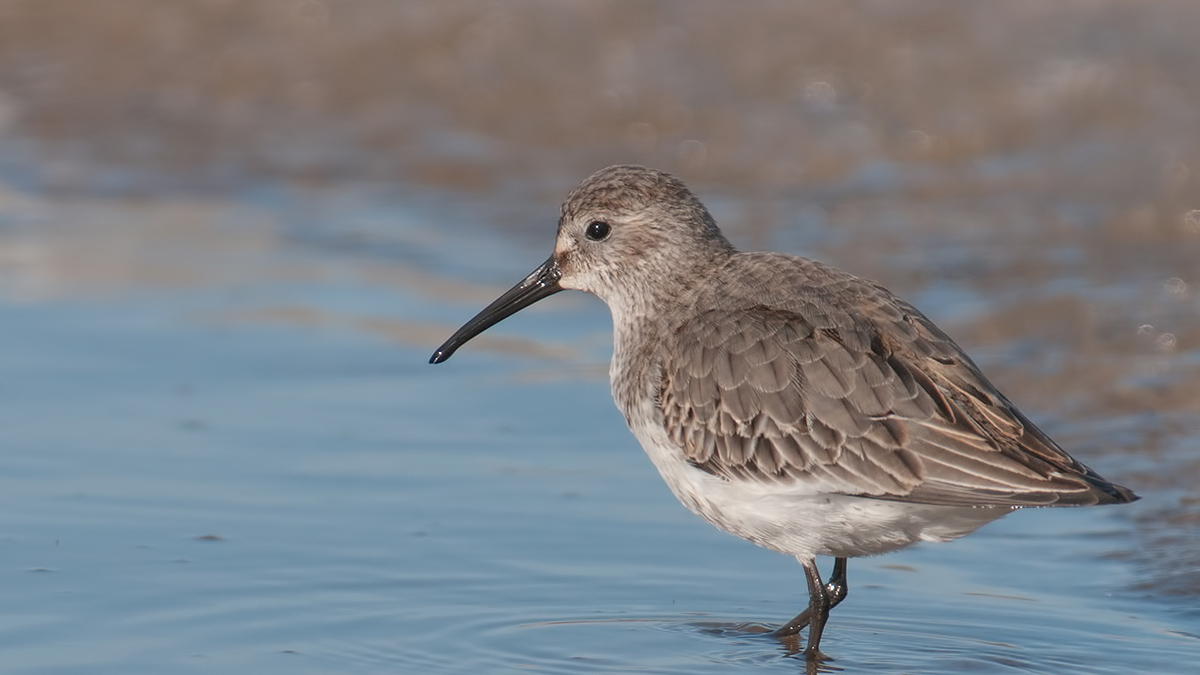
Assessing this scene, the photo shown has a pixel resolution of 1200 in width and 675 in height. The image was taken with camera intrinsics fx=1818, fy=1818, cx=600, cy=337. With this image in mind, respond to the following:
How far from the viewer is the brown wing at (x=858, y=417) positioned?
506 cm

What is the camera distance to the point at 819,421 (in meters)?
5.32

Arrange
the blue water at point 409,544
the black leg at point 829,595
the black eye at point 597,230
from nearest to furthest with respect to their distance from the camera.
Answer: the blue water at point 409,544 < the black leg at point 829,595 < the black eye at point 597,230

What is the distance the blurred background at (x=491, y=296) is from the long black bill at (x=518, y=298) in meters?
0.61

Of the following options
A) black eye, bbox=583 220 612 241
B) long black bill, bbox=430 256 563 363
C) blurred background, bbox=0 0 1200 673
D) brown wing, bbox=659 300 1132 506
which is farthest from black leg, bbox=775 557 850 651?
long black bill, bbox=430 256 563 363

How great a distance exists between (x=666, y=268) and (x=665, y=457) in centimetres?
84

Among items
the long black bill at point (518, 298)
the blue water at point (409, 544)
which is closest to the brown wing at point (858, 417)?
the blue water at point (409, 544)

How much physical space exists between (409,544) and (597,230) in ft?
4.29

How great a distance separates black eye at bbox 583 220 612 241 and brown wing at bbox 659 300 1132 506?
809 millimetres

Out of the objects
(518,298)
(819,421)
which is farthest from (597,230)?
(819,421)

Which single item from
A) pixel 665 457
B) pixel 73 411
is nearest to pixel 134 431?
pixel 73 411

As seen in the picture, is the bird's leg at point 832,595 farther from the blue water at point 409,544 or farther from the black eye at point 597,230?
the black eye at point 597,230

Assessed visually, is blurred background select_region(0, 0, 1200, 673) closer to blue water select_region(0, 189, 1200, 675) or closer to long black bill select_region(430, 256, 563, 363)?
blue water select_region(0, 189, 1200, 675)

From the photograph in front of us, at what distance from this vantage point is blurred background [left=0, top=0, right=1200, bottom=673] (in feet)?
19.6

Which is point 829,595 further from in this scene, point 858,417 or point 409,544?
point 409,544
